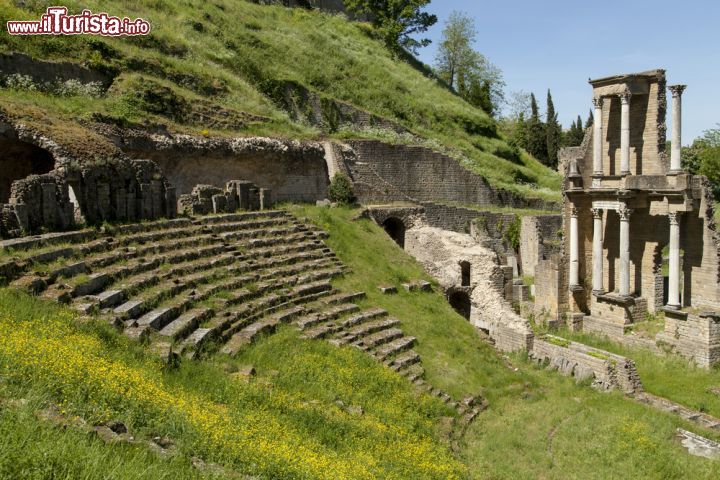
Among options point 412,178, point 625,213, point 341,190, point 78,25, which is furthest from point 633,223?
point 78,25

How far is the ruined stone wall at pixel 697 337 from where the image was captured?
54.9 feet

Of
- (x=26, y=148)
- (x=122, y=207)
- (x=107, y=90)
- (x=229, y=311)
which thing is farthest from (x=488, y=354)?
(x=107, y=90)

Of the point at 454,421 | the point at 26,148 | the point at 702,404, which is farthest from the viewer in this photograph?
the point at 26,148

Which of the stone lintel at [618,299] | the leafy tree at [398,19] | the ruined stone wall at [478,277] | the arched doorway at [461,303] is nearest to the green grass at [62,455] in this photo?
the ruined stone wall at [478,277]

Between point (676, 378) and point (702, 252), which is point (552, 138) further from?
point (676, 378)

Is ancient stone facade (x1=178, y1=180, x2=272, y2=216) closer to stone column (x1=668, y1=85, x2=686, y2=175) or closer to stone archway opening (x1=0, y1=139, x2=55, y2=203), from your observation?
stone archway opening (x1=0, y1=139, x2=55, y2=203)

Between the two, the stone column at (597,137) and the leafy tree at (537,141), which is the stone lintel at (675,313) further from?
the leafy tree at (537,141)

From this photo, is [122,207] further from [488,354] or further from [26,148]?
[488,354]

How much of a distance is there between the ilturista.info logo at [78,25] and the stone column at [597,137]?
1945 cm

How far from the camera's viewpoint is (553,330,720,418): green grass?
14260 mm

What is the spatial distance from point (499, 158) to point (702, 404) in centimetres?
2639

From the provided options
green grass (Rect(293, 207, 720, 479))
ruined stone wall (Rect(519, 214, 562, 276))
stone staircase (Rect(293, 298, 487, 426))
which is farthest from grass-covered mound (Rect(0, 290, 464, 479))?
ruined stone wall (Rect(519, 214, 562, 276))

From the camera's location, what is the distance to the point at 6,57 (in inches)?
782

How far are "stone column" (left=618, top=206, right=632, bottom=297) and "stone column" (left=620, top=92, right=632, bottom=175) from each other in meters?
1.41
